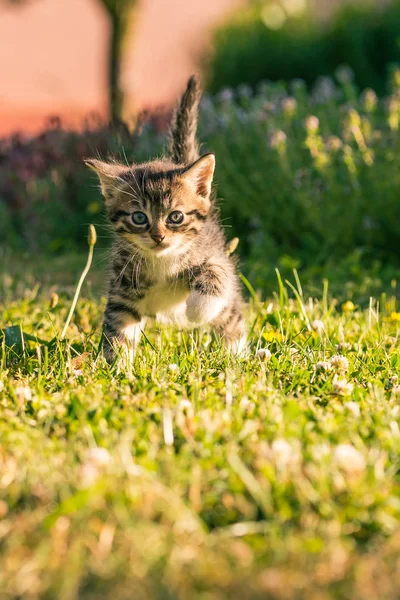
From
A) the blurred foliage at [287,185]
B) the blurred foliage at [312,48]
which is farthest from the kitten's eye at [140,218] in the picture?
the blurred foliage at [312,48]

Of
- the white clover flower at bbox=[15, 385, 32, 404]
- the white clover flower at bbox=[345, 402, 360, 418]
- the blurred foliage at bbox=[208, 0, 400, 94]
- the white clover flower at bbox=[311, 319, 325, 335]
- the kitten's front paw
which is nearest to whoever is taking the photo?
the white clover flower at bbox=[345, 402, 360, 418]

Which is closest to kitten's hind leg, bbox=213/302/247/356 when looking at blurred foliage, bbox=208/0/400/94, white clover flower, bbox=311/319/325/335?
white clover flower, bbox=311/319/325/335

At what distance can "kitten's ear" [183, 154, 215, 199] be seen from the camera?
3.42 metres

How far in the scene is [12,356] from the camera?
3309mm

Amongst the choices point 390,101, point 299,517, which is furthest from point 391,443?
point 390,101

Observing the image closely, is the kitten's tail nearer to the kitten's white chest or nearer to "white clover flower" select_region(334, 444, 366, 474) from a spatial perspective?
the kitten's white chest

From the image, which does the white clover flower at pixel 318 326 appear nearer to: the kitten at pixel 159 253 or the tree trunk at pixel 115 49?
the kitten at pixel 159 253

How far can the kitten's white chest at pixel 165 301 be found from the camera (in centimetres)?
344

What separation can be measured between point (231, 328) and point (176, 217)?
1.98 feet

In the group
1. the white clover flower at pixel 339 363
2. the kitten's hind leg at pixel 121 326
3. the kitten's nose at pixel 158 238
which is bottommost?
the kitten's hind leg at pixel 121 326

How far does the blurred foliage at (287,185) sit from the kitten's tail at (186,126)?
2.72ft

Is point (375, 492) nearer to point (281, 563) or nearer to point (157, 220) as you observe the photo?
point (281, 563)

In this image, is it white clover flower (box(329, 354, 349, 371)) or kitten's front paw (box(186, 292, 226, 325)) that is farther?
kitten's front paw (box(186, 292, 226, 325))

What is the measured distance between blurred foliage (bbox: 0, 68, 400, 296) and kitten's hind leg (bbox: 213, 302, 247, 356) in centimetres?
118
